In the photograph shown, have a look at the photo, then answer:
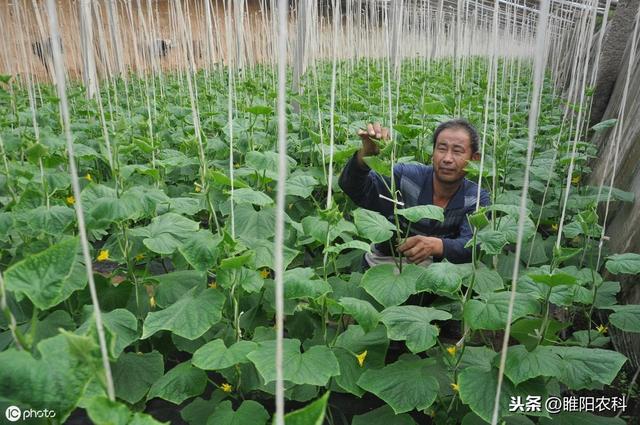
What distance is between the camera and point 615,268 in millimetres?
1502

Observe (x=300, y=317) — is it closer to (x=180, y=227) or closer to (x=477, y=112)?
(x=180, y=227)

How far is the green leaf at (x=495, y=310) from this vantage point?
3.99 feet

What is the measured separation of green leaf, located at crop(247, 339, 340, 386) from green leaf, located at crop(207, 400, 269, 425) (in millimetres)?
129

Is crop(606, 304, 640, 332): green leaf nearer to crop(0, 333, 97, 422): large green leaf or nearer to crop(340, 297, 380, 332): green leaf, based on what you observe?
crop(340, 297, 380, 332): green leaf

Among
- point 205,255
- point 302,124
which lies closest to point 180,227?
point 205,255

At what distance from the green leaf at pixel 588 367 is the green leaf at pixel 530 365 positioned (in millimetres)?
36

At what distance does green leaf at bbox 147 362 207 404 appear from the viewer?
134cm

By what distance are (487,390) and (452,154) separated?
44.0 inches

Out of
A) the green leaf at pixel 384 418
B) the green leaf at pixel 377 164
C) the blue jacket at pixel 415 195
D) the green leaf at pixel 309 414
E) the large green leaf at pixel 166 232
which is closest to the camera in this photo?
the green leaf at pixel 309 414

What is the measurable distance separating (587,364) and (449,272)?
0.40 m

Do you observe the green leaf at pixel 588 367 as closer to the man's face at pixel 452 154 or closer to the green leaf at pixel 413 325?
the green leaf at pixel 413 325

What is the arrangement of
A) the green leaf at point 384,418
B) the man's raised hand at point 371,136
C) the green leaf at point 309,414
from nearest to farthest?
the green leaf at point 309,414
the green leaf at point 384,418
the man's raised hand at point 371,136

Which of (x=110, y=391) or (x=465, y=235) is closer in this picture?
(x=110, y=391)

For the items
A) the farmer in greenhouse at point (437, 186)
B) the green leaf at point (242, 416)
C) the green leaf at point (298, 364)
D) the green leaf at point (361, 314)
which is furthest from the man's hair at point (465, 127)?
the green leaf at point (242, 416)
